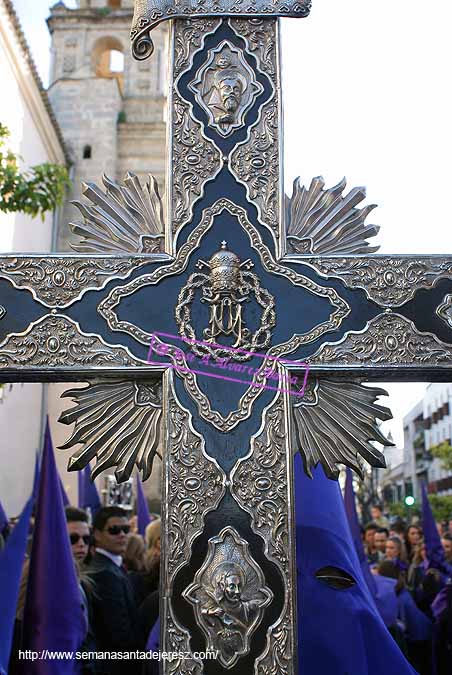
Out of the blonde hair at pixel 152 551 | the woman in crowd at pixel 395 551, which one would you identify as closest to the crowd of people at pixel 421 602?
the woman in crowd at pixel 395 551

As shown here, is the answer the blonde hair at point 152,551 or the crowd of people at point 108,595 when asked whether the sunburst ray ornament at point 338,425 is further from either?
the blonde hair at point 152,551

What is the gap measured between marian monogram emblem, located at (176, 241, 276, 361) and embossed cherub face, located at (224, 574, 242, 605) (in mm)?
591

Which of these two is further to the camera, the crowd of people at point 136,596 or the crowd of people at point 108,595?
the crowd of people at point 136,596

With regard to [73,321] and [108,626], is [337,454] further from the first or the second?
[108,626]

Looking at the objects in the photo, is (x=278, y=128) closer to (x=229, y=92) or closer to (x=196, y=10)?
(x=229, y=92)

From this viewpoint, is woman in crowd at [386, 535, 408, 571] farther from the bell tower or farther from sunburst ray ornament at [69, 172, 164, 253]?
the bell tower

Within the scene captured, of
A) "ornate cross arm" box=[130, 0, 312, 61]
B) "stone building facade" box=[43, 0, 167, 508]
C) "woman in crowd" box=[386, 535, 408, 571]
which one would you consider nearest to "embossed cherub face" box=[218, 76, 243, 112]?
"ornate cross arm" box=[130, 0, 312, 61]

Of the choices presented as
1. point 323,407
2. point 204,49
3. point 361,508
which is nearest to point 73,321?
point 323,407

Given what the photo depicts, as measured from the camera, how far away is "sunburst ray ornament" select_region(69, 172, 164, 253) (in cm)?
229

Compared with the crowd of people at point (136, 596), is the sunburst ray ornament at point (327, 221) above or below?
above

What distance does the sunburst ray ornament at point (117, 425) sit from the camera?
2.08m

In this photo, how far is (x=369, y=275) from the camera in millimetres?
2277

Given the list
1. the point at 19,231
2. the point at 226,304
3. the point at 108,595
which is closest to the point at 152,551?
the point at 108,595

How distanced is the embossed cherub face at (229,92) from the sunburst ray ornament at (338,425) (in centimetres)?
87
